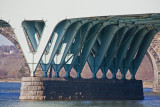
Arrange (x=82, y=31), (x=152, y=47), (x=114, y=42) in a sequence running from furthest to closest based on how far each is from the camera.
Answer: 1. (x=152, y=47)
2. (x=114, y=42)
3. (x=82, y=31)

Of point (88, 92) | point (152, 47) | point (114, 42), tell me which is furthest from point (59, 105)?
point (152, 47)

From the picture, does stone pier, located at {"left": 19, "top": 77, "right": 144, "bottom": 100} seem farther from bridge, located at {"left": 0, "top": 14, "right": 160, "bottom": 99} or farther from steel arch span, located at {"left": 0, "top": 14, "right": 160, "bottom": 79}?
steel arch span, located at {"left": 0, "top": 14, "right": 160, "bottom": 79}

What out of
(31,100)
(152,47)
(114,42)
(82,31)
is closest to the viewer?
(31,100)

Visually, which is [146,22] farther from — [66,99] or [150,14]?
[66,99]

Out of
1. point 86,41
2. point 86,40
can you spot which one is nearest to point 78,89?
point 86,41

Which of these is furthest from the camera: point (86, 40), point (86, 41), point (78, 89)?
point (86, 40)

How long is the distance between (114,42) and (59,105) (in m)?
20.3

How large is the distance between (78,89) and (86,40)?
7628 mm

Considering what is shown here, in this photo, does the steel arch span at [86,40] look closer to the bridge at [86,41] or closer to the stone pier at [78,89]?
the bridge at [86,41]

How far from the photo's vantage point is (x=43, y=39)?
9162cm

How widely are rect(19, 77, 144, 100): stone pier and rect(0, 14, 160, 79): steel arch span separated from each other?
229 cm

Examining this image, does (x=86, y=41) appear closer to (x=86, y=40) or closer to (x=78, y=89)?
(x=86, y=40)

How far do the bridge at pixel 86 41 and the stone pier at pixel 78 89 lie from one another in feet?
7.08

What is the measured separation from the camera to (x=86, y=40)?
3878 inches
